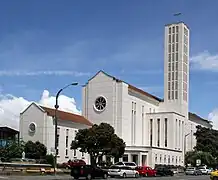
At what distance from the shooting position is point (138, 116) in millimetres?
115062

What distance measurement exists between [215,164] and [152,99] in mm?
23305

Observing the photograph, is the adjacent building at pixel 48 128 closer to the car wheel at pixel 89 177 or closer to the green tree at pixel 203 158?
the green tree at pixel 203 158

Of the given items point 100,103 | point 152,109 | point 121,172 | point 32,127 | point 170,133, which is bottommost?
point 121,172

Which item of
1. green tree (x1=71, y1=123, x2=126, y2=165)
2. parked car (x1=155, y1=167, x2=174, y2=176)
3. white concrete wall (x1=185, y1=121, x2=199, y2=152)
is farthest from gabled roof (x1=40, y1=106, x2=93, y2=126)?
white concrete wall (x1=185, y1=121, x2=199, y2=152)

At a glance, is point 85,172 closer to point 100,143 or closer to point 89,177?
point 89,177

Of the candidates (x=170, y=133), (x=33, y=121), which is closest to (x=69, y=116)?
(x=33, y=121)

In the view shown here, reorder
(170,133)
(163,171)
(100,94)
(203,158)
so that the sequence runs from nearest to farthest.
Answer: (163,171) < (100,94) < (170,133) < (203,158)

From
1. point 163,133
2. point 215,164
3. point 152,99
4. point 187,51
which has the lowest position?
point 215,164

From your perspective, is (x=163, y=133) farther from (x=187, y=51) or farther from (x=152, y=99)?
(x=187, y=51)

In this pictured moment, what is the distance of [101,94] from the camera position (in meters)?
112

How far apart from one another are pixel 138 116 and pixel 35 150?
110 feet

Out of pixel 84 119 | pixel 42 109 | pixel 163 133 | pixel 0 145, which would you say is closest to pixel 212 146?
pixel 163 133

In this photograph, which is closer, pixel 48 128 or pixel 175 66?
pixel 48 128

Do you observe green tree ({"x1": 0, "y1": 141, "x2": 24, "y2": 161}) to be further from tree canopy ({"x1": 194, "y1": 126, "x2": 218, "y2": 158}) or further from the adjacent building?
tree canopy ({"x1": 194, "y1": 126, "x2": 218, "y2": 158})
